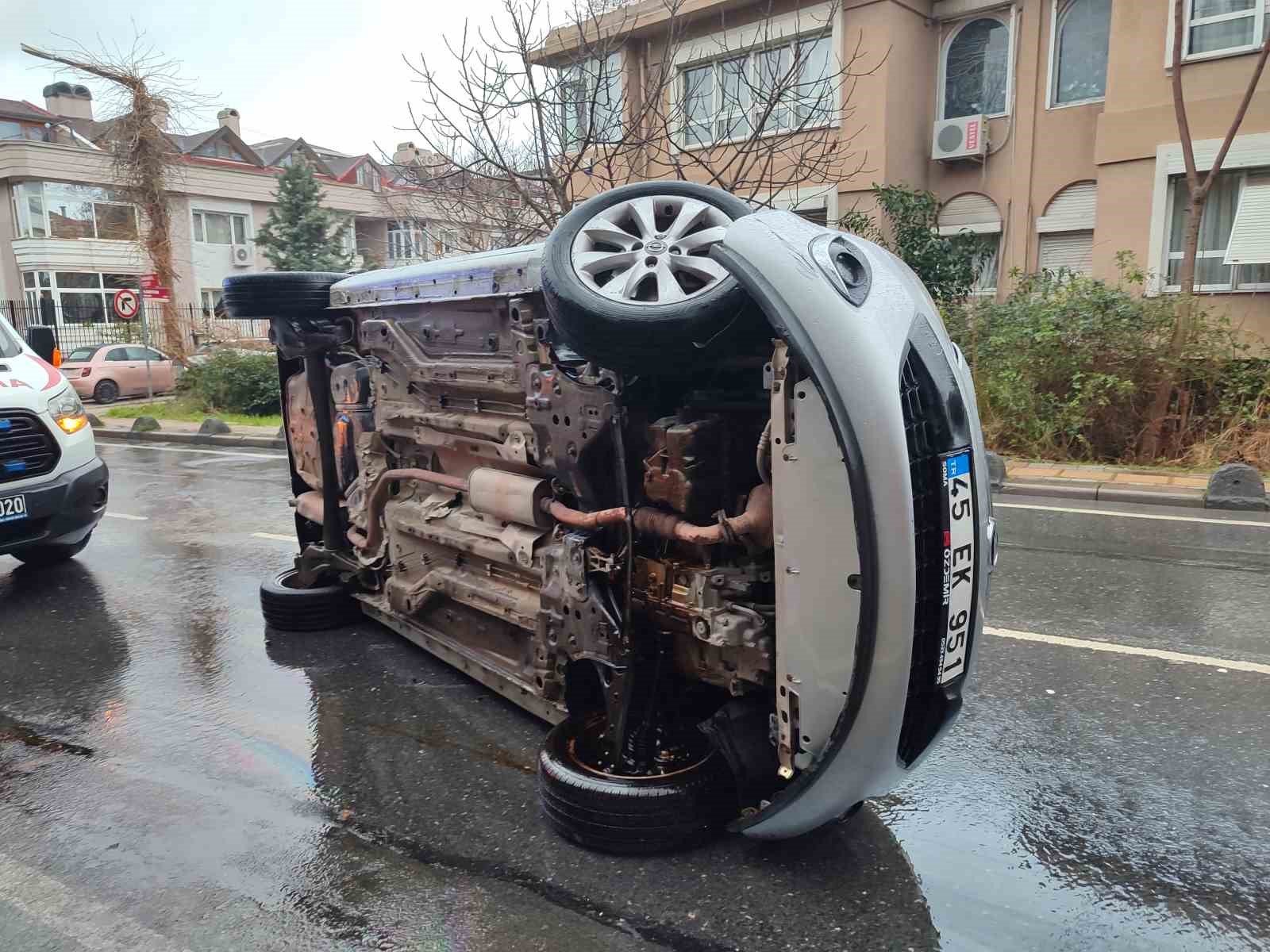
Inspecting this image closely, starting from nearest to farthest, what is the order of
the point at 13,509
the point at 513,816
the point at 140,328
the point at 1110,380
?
1. the point at 513,816
2. the point at 13,509
3. the point at 1110,380
4. the point at 140,328

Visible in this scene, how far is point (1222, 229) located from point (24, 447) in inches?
595

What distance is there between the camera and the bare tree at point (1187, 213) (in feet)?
34.2

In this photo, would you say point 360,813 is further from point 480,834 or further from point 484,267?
point 484,267

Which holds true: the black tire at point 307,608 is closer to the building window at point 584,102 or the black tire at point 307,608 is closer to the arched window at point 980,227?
the building window at point 584,102

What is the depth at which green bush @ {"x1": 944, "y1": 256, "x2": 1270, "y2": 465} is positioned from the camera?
10.4m

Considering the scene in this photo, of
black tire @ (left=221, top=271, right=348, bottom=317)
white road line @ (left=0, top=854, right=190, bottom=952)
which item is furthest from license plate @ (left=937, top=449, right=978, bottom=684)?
black tire @ (left=221, top=271, right=348, bottom=317)

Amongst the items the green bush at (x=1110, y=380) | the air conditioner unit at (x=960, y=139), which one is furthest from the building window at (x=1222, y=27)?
the green bush at (x=1110, y=380)

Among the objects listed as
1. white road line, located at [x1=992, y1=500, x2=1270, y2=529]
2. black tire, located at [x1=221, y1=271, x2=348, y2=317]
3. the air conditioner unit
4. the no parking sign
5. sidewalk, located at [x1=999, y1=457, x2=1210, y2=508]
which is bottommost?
white road line, located at [x1=992, y1=500, x2=1270, y2=529]

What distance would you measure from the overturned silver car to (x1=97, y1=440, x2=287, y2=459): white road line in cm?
1056

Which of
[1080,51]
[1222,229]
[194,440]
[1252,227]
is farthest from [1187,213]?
[194,440]

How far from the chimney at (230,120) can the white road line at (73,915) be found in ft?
161

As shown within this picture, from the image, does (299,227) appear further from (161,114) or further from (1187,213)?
(1187,213)

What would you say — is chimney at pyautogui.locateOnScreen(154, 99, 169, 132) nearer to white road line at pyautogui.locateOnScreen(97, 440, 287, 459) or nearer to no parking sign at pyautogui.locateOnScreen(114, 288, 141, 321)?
no parking sign at pyautogui.locateOnScreen(114, 288, 141, 321)

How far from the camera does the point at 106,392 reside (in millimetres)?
23000
